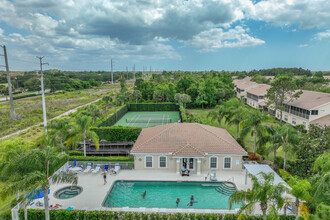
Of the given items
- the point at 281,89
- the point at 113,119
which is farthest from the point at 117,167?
the point at 281,89

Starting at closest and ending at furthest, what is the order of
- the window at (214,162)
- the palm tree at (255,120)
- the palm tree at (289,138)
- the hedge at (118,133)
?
the palm tree at (289,138) < the window at (214,162) < the palm tree at (255,120) < the hedge at (118,133)

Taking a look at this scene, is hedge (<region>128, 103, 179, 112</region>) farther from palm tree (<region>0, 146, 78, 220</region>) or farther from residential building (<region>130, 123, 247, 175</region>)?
palm tree (<region>0, 146, 78, 220</region>)

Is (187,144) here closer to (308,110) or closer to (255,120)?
(255,120)

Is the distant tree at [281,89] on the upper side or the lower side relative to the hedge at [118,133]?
upper

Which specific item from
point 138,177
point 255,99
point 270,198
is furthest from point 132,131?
point 255,99

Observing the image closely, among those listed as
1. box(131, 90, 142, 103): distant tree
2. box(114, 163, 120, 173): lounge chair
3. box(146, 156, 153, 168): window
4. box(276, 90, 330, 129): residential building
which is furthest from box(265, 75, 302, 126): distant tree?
box(131, 90, 142, 103): distant tree

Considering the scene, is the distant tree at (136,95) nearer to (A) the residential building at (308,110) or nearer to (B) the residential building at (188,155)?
(A) the residential building at (308,110)

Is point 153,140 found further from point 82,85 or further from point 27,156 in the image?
point 82,85

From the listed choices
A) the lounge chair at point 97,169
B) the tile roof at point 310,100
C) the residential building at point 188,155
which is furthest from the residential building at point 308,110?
the lounge chair at point 97,169
